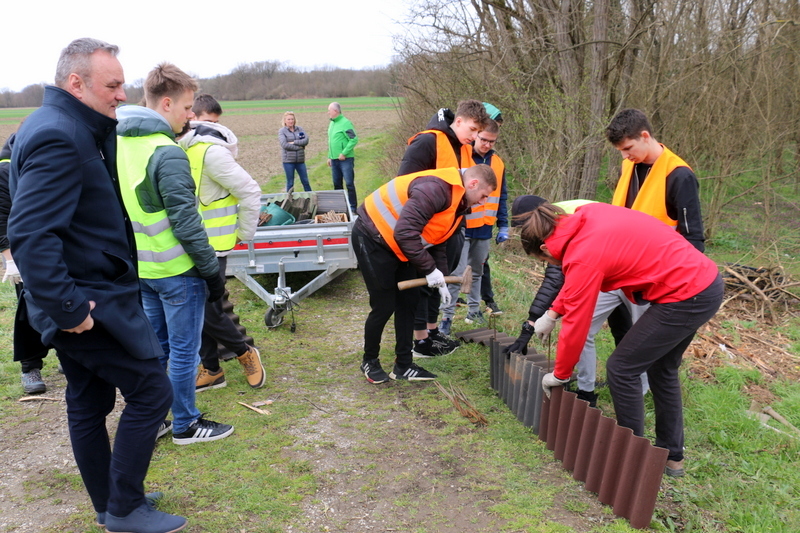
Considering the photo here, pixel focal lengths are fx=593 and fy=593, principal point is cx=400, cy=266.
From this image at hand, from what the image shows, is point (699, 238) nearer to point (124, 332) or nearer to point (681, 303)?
point (681, 303)

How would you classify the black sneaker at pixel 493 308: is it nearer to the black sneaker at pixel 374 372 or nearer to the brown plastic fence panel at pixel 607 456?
the black sneaker at pixel 374 372

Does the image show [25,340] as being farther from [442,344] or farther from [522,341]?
[442,344]

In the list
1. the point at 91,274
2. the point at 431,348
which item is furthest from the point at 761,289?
the point at 91,274

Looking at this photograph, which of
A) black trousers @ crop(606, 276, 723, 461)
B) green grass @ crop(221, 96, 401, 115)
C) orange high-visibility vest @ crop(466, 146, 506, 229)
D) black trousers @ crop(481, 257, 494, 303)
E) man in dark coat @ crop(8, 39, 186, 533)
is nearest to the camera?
man in dark coat @ crop(8, 39, 186, 533)

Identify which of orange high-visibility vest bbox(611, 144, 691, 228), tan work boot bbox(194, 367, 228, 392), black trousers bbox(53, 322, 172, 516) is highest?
orange high-visibility vest bbox(611, 144, 691, 228)

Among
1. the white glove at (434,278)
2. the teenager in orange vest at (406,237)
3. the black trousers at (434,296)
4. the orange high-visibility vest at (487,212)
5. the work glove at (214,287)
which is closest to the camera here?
the work glove at (214,287)

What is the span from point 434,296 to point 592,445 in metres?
2.17

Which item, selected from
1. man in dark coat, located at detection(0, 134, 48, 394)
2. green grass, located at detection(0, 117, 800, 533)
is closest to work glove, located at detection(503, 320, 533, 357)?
green grass, located at detection(0, 117, 800, 533)

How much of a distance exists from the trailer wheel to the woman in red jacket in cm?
307

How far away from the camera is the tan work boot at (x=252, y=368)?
4.14m

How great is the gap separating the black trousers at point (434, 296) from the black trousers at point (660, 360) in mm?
1680

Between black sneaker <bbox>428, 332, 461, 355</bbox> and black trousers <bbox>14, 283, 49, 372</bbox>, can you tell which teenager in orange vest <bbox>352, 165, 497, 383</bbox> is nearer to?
black sneaker <bbox>428, 332, 461, 355</bbox>

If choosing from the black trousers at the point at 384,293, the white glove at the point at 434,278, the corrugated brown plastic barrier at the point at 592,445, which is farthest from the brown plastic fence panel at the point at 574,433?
the black trousers at the point at 384,293

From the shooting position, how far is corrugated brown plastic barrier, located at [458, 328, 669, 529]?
8.85ft
